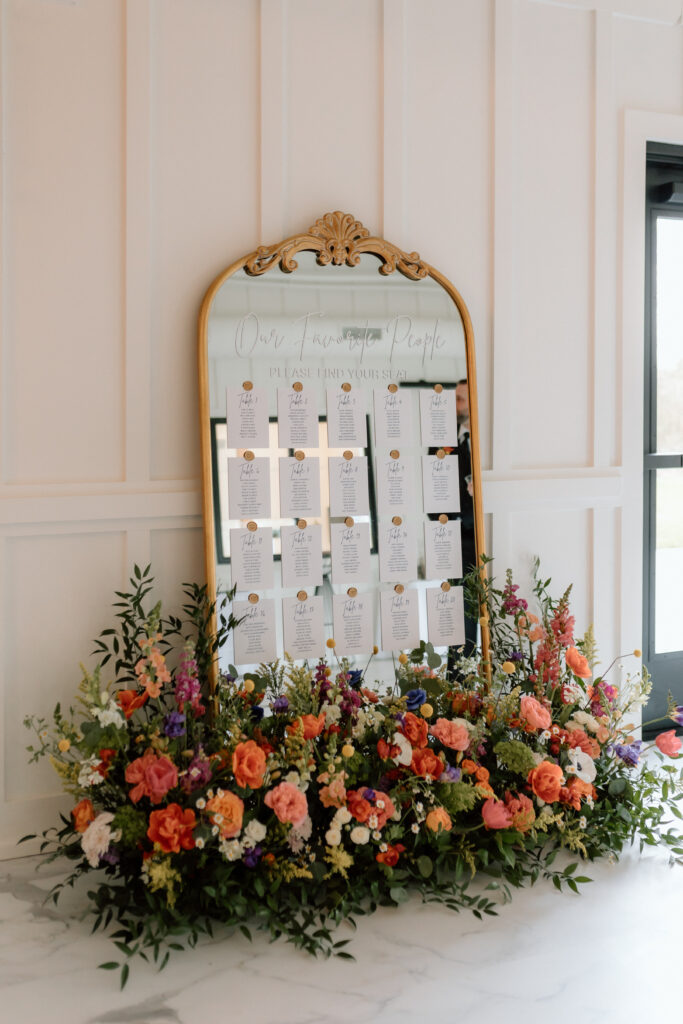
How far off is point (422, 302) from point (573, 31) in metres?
1.02

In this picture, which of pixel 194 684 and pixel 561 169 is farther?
pixel 561 169

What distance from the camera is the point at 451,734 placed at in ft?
6.21

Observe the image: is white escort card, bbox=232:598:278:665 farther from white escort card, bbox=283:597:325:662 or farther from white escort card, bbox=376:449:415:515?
white escort card, bbox=376:449:415:515

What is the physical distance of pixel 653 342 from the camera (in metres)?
2.73

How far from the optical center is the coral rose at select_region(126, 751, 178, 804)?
1.64m

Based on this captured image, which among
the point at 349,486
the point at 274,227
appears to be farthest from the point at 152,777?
the point at 274,227

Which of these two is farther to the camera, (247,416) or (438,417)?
(438,417)

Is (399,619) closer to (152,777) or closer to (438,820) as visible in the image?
(438,820)

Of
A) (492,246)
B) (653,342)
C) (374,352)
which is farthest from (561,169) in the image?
(374,352)

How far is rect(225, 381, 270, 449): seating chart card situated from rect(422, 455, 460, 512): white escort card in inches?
18.7

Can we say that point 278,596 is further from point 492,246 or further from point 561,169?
point 561,169

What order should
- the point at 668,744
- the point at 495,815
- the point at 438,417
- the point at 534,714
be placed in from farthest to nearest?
the point at 438,417 < the point at 668,744 < the point at 534,714 < the point at 495,815

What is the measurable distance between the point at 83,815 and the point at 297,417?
42.6 inches

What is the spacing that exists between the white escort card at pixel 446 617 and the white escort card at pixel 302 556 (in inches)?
13.6
